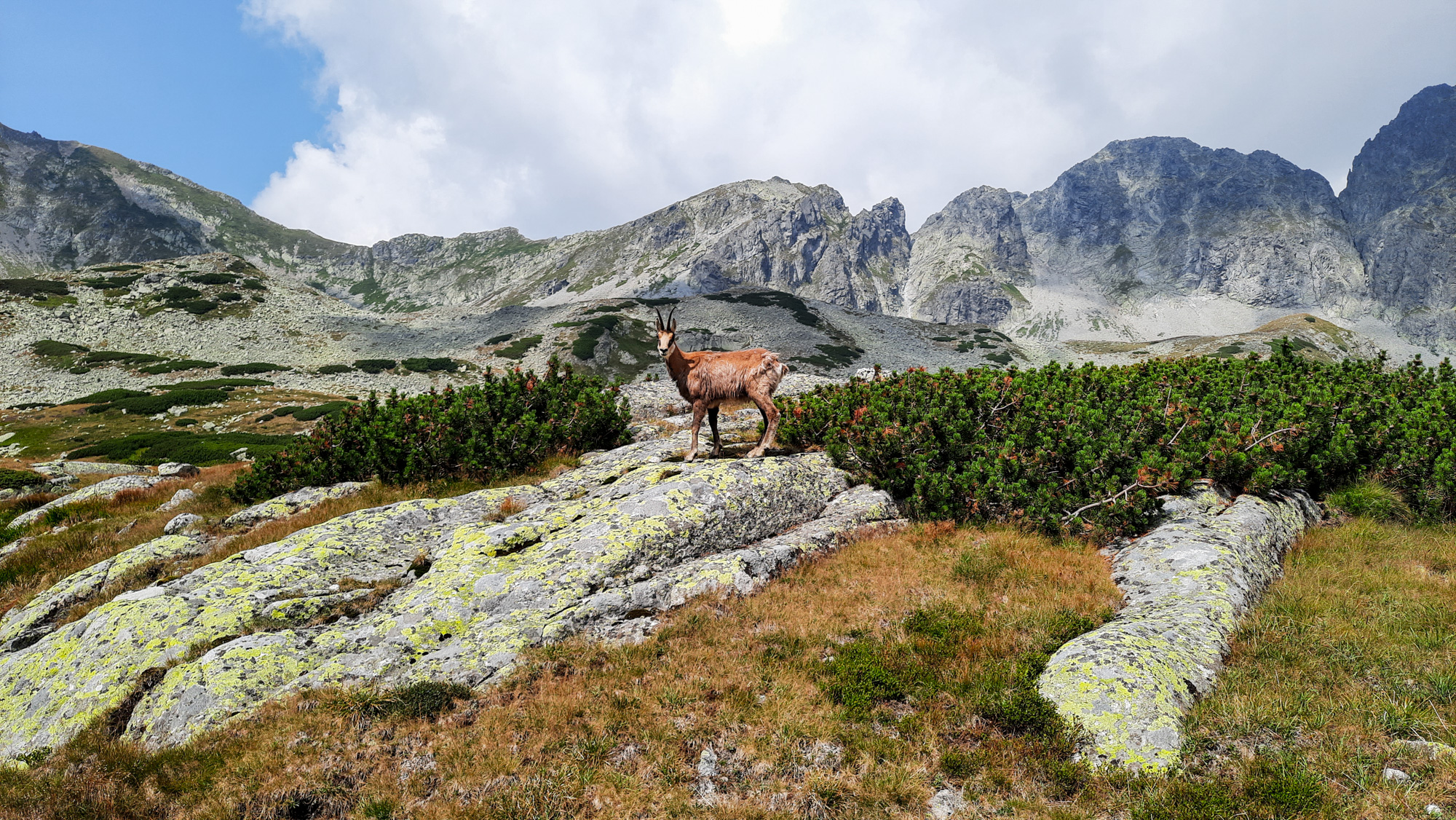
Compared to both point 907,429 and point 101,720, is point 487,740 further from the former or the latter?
point 907,429

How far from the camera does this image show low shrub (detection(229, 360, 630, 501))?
49.8 ft

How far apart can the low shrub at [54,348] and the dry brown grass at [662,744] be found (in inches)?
4354

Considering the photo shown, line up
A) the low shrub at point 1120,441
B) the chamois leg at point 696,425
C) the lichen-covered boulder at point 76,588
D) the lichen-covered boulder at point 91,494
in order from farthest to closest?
the lichen-covered boulder at point 91,494 < the chamois leg at point 696,425 < the low shrub at point 1120,441 < the lichen-covered boulder at point 76,588

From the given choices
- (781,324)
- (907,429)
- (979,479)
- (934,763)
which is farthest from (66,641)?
(781,324)

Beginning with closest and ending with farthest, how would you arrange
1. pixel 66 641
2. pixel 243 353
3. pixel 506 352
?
pixel 66 641
pixel 243 353
pixel 506 352

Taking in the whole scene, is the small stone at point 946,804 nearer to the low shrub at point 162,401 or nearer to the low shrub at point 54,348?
the low shrub at point 162,401

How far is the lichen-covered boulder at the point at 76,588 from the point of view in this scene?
9.37m

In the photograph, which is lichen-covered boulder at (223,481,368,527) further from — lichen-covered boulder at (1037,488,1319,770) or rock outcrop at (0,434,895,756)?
lichen-covered boulder at (1037,488,1319,770)

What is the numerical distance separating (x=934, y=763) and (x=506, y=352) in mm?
100803

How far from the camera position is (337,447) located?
1638 centimetres

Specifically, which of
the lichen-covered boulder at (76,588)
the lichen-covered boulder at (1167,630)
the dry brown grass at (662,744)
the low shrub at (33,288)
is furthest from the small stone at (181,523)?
the low shrub at (33,288)

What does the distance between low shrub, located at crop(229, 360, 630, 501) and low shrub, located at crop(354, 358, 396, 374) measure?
72.4 m

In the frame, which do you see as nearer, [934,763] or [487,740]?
[934,763]

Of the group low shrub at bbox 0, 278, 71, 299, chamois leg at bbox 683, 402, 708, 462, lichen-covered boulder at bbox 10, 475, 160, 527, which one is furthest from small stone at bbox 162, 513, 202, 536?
low shrub at bbox 0, 278, 71, 299
